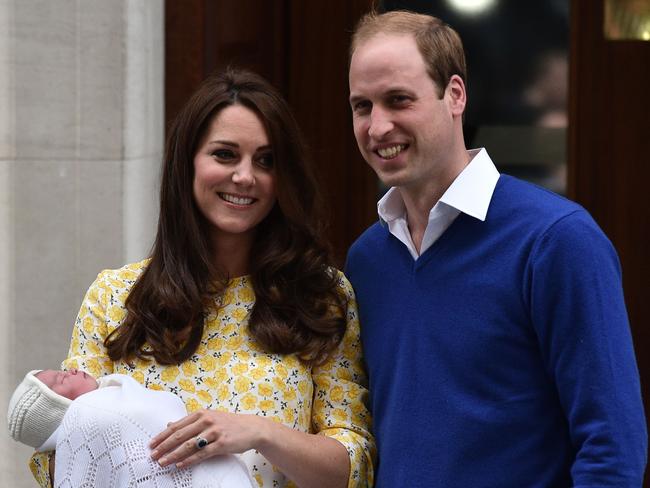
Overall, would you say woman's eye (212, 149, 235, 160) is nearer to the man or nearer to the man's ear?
the man

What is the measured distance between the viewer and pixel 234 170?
3381 mm

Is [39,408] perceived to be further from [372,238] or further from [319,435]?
[372,238]

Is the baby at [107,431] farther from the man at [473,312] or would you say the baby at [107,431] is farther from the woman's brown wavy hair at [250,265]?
the man at [473,312]

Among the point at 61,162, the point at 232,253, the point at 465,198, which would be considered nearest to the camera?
the point at 465,198

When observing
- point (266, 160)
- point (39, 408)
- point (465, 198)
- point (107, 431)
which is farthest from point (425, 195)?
point (39, 408)

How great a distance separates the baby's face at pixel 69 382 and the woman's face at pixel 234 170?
1.76 feet

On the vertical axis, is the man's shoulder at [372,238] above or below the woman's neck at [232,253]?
above

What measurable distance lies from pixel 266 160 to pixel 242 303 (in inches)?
15.6

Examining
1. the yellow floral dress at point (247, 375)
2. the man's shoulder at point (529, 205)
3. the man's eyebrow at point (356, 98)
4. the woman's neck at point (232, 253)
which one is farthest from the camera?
the woman's neck at point (232, 253)

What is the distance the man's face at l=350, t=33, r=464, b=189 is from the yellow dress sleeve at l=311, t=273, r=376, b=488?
1.83 feet

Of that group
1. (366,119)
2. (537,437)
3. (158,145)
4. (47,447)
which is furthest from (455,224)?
(158,145)

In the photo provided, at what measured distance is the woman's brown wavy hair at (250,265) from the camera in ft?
11.1

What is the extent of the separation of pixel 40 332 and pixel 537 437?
100 inches

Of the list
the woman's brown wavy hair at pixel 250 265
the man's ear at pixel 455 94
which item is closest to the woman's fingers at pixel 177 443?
the woman's brown wavy hair at pixel 250 265
